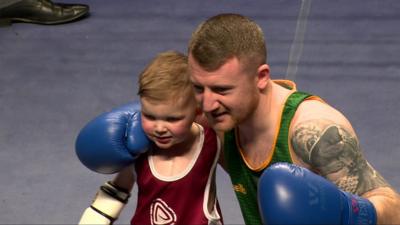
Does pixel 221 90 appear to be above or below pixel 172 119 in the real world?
above

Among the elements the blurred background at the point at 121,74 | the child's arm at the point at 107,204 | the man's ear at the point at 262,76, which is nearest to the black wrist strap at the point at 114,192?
the child's arm at the point at 107,204

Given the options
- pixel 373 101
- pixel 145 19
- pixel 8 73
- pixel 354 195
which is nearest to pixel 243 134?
pixel 354 195

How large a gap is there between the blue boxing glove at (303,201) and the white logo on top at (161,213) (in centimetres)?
43

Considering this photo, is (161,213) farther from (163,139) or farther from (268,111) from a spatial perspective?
(268,111)

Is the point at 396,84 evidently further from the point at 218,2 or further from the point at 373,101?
the point at 218,2

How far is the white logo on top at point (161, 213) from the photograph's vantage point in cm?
194

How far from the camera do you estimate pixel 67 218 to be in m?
2.84

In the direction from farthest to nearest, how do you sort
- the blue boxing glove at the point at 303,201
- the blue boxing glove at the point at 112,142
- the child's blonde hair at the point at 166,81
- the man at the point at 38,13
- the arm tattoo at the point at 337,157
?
the man at the point at 38,13 → the blue boxing glove at the point at 112,142 → the child's blonde hair at the point at 166,81 → the arm tattoo at the point at 337,157 → the blue boxing glove at the point at 303,201

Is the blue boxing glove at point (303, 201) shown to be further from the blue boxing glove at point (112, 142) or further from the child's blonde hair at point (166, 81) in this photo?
the blue boxing glove at point (112, 142)

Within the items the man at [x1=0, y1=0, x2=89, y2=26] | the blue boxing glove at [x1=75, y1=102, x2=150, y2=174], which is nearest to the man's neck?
the blue boxing glove at [x1=75, y1=102, x2=150, y2=174]

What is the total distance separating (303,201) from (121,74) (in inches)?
95.9

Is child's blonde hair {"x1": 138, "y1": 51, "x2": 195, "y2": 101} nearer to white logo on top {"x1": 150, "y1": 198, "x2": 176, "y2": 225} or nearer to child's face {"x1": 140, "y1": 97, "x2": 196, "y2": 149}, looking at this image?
child's face {"x1": 140, "y1": 97, "x2": 196, "y2": 149}

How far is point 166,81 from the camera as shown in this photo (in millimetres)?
1805


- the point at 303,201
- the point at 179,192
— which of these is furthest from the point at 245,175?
the point at 303,201
